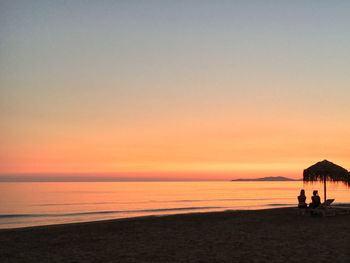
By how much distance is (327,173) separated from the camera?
1988cm

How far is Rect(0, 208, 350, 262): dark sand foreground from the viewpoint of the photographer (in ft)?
27.7

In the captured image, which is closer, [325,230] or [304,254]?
[304,254]

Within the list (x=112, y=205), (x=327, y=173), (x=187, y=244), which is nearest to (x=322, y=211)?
(x=327, y=173)

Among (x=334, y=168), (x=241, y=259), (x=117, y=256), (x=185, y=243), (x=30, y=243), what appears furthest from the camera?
(x=334, y=168)

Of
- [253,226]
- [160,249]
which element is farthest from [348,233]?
[160,249]

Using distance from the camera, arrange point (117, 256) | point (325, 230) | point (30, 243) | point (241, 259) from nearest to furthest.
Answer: point (241, 259), point (117, 256), point (30, 243), point (325, 230)

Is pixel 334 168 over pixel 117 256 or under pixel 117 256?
over

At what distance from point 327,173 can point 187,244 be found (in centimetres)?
1273

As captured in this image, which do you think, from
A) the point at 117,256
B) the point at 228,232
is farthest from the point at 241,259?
the point at 228,232

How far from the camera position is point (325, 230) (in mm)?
12531

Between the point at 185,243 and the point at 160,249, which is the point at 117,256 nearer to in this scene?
the point at 160,249

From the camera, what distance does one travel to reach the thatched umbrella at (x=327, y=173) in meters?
19.9

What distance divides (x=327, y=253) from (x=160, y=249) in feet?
14.0

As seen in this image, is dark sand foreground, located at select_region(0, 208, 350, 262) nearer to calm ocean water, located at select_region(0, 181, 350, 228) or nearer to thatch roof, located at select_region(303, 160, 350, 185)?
thatch roof, located at select_region(303, 160, 350, 185)
